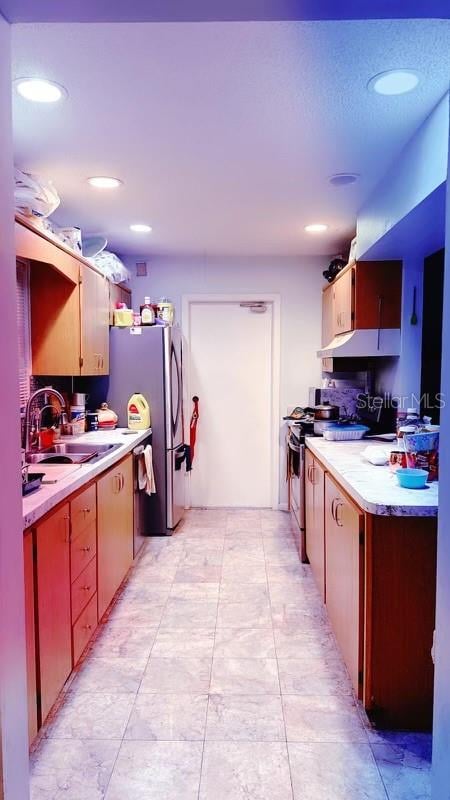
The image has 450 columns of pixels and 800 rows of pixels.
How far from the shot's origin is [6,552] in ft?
3.35

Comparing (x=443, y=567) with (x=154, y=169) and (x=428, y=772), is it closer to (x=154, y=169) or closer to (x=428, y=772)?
(x=428, y=772)

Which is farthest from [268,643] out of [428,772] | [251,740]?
[428,772]

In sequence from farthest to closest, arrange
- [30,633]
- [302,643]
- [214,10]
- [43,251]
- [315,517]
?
1. [315,517]
2. [43,251]
3. [302,643]
4. [30,633]
5. [214,10]

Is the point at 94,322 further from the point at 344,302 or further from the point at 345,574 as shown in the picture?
the point at 345,574

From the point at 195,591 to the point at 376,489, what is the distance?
154cm

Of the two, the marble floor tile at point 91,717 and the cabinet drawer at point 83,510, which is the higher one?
the cabinet drawer at point 83,510

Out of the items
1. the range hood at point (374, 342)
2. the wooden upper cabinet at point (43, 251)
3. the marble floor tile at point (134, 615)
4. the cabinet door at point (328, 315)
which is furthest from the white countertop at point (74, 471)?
the cabinet door at point (328, 315)

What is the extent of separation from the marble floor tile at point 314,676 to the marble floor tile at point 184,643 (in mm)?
360

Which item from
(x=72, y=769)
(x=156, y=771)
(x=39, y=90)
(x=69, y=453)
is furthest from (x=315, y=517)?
(x=39, y=90)

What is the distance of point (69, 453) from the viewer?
9.75 ft

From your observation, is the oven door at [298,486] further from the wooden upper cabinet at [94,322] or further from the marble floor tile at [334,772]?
the marble floor tile at [334,772]

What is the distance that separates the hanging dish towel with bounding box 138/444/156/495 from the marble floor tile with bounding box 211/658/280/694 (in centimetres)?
144

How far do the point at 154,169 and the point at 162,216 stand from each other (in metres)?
0.78

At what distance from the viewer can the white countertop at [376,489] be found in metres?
1.69
